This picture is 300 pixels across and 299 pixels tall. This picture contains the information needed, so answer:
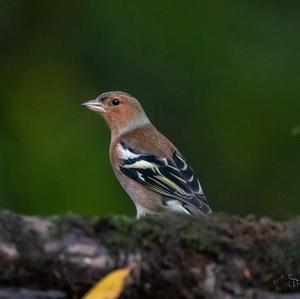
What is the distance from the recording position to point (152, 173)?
7586mm

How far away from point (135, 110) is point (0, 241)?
5.61m

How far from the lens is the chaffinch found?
7297 mm

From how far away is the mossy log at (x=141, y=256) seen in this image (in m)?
3.26

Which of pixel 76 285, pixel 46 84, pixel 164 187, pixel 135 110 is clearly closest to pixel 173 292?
pixel 76 285

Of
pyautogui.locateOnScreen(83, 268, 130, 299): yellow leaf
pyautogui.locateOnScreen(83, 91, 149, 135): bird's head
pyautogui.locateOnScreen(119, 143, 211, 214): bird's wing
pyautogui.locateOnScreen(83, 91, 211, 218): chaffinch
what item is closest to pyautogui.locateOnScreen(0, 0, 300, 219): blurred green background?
pyautogui.locateOnScreen(83, 91, 149, 135): bird's head

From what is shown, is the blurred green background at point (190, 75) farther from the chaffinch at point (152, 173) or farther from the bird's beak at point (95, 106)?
the chaffinch at point (152, 173)

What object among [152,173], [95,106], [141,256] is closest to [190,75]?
[95,106]

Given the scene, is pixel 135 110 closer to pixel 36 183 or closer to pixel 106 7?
pixel 36 183

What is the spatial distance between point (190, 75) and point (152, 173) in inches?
132

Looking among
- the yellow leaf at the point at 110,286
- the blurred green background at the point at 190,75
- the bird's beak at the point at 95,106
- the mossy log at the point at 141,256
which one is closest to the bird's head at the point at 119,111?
the bird's beak at the point at 95,106

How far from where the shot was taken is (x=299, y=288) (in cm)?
394

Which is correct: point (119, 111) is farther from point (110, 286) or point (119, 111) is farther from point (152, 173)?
point (110, 286)

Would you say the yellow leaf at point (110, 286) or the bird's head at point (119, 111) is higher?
the yellow leaf at point (110, 286)

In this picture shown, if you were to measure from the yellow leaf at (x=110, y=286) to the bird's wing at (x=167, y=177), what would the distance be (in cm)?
381
